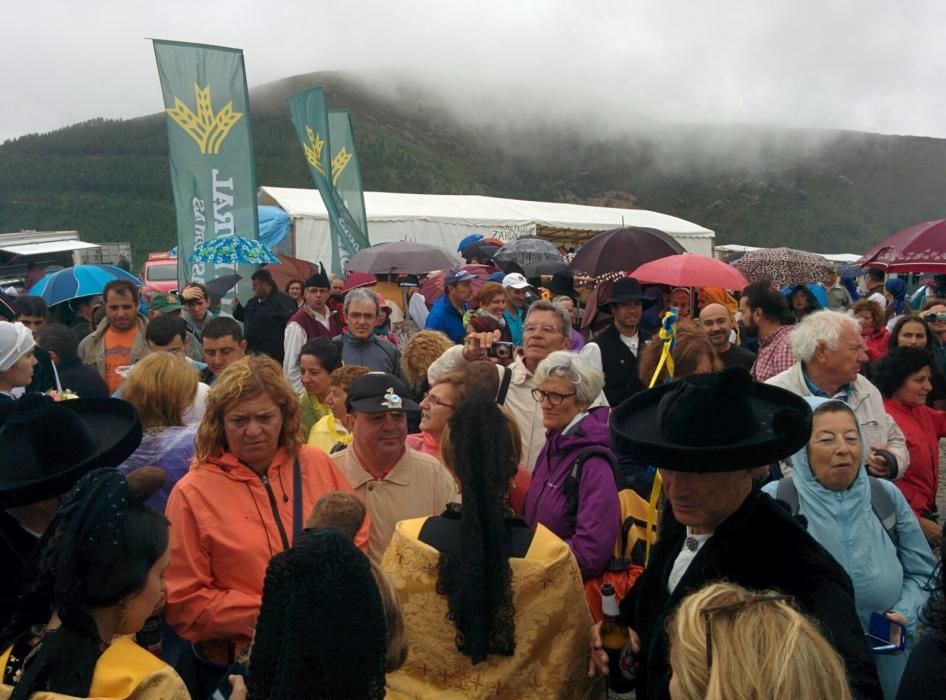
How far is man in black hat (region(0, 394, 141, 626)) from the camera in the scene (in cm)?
231

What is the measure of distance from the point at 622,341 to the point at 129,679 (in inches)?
183

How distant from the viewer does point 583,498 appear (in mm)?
3029

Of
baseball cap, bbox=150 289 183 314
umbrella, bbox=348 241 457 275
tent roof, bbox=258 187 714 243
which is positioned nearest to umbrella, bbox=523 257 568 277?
umbrella, bbox=348 241 457 275

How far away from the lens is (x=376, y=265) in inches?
383

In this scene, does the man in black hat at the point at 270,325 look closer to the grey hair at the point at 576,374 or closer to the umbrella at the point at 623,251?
the umbrella at the point at 623,251

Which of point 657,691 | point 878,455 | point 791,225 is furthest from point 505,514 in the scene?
point 791,225

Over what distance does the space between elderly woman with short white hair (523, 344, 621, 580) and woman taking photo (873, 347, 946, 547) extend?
1.76m

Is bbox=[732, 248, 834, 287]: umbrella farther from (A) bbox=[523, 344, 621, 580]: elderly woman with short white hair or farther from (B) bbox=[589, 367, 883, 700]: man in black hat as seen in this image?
(B) bbox=[589, 367, 883, 700]: man in black hat

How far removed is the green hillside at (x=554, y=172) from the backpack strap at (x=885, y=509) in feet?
133

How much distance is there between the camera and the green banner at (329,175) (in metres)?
11.1

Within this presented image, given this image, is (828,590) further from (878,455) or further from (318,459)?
(878,455)

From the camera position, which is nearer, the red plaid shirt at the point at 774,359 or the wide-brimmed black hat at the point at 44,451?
the wide-brimmed black hat at the point at 44,451

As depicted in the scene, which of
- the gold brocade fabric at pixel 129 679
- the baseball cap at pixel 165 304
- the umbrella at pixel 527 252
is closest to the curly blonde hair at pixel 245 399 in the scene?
the gold brocade fabric at pixel 129 679

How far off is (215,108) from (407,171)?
46.8 m
